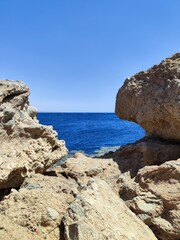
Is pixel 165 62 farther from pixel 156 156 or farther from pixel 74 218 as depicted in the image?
pixel 74 218

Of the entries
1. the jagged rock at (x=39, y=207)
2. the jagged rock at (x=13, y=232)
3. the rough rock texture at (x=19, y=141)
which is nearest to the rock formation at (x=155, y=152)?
the jagged rock at (x=39, y=207)

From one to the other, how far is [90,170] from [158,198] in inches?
106

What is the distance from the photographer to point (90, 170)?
8680mm

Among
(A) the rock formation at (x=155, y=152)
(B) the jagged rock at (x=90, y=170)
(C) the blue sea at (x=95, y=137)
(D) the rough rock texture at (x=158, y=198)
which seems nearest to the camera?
(D) the rough rock texture at (x=158, y=198)

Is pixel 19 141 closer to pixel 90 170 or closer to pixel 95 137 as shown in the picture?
pixel 90 170

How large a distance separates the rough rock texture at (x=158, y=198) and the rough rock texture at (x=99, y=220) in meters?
0.81

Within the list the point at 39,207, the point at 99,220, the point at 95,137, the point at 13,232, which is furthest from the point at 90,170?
the point at 95,137

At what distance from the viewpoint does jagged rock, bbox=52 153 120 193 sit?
832cm

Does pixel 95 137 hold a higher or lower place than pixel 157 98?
lower

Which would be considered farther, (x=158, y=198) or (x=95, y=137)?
(x=95, y=137)

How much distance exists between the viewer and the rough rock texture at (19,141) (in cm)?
654

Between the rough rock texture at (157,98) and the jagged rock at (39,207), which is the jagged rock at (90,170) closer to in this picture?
the jagged rock at (39,207)

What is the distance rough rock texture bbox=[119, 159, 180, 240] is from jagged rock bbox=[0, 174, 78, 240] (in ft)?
5.35

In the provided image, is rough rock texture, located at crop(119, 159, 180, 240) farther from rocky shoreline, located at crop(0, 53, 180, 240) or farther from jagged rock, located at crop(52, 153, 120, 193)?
jagged rock, located at crop(52, 153, 120, 193)
